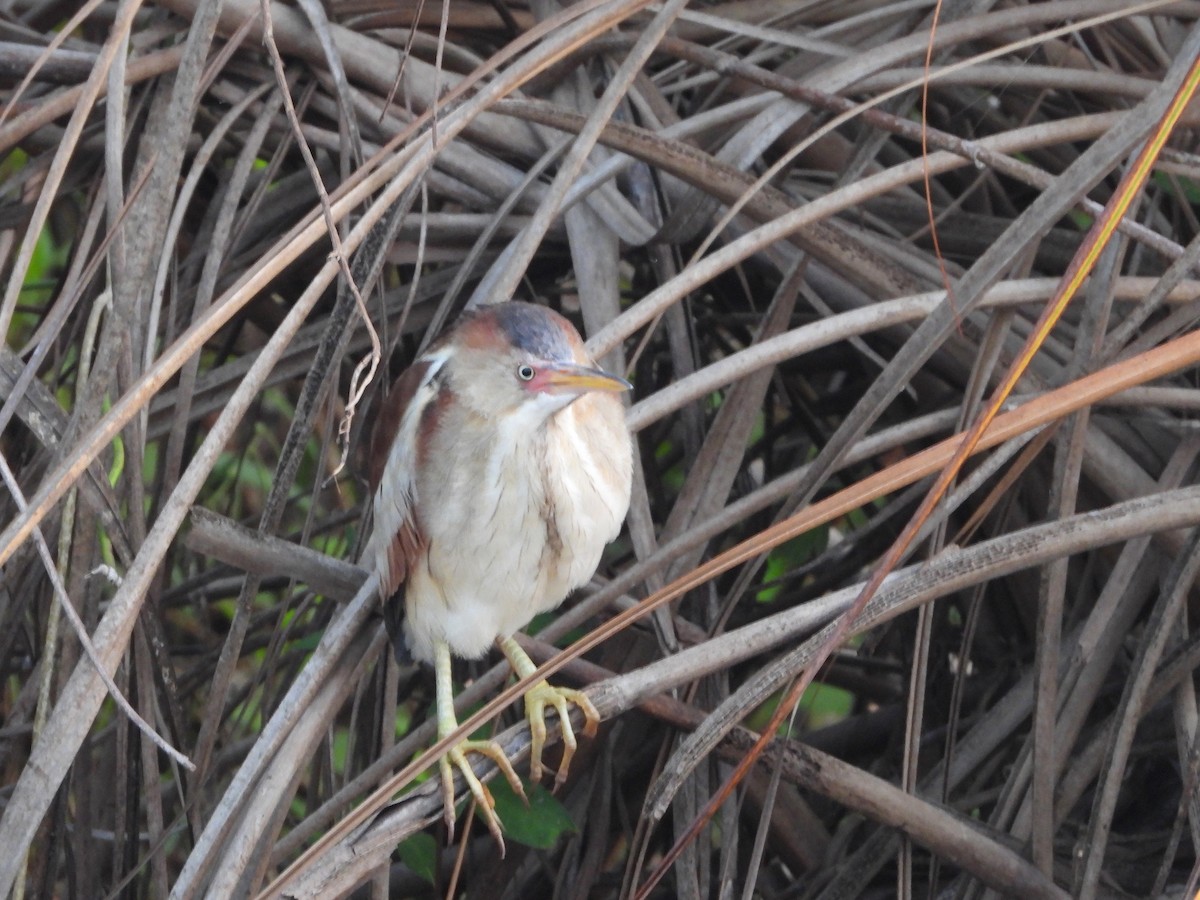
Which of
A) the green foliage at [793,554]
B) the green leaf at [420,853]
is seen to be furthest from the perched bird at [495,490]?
the green foliage at [793,554]

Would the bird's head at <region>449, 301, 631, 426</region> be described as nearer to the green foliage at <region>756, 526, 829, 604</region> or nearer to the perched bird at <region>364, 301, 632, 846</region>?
the perched bird at <region>364, 301, 632, 846</region>

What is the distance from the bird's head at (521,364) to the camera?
1.48m

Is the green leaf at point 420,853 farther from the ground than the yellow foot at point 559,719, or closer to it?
closer to it

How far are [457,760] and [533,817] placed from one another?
0.38 ft

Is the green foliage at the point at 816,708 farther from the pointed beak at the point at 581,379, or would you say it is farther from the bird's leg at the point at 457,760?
the pointed beak at the point at 581,379

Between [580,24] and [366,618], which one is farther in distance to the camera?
[366,618]

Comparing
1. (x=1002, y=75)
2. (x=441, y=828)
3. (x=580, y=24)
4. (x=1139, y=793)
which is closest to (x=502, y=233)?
(x=580, y=24)

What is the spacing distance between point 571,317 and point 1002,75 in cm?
81

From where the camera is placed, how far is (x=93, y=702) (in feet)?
3.95

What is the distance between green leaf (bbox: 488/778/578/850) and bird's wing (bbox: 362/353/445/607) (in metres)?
0.29

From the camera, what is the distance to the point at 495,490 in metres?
1.58

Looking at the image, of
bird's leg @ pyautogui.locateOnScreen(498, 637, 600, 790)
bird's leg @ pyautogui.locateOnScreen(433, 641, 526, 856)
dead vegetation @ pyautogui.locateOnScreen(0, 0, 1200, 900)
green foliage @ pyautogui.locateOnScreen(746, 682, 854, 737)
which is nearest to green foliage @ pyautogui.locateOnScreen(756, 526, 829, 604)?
dead vegetation @ pyautogui.locateOnScreen(0, 0, 1200, 900)

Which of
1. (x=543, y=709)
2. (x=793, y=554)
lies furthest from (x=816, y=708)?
(x=543, y=709)

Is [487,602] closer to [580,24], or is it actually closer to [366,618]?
[366,618]
